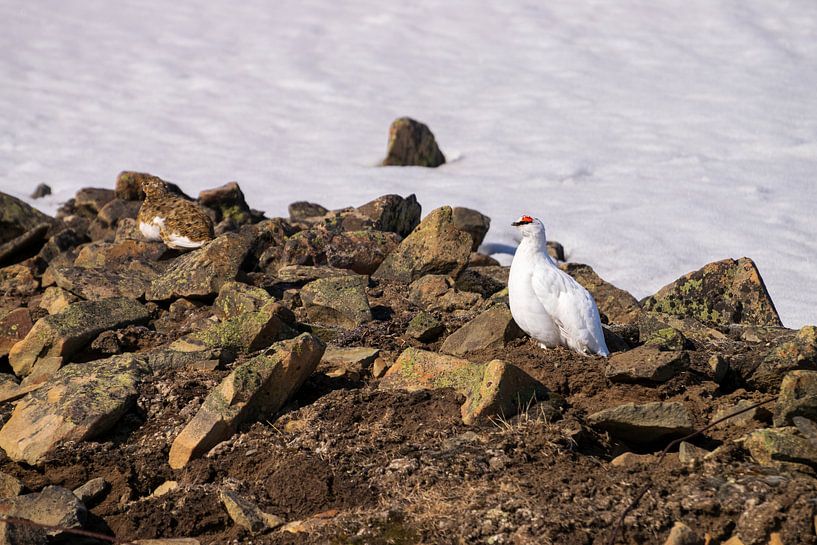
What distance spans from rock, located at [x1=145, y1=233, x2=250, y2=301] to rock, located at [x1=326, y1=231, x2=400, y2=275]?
1013 mm

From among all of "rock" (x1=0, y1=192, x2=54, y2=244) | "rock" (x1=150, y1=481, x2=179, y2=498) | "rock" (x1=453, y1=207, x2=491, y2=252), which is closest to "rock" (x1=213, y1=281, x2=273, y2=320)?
"rock" (x1=150, y1=481, x2=179, y2=498)

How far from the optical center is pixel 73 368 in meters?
7.02

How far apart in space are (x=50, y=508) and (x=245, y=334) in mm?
2198

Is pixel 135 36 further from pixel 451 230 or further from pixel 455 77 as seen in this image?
pixel 451 230

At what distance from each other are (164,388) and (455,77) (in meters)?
17.7

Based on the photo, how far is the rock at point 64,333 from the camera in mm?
7715

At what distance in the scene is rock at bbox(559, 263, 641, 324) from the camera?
849cm

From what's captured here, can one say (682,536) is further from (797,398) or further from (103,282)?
(103,282)

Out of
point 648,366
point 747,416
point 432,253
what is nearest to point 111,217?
point 432,253

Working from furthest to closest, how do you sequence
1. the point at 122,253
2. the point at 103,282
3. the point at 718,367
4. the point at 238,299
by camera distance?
the point at 122,253, the point at 103,282, the point at 238,299, the point at 718,367

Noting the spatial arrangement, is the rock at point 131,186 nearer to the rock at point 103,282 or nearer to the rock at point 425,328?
the rock at point 103,282

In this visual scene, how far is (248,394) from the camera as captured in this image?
240 inches

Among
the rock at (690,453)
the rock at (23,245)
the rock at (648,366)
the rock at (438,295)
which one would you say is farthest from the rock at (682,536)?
the rock at (23,245)

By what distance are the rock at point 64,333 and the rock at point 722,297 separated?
4663 mm
